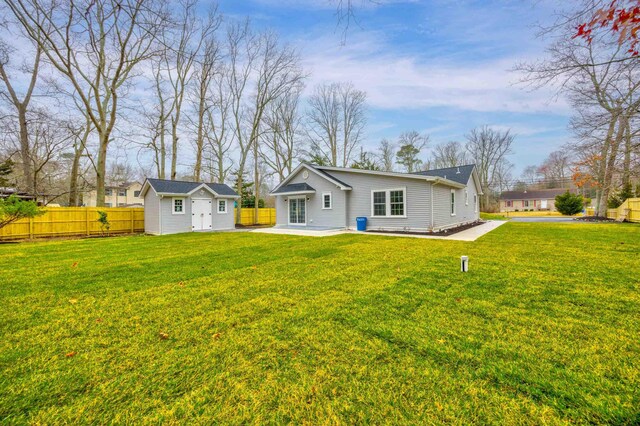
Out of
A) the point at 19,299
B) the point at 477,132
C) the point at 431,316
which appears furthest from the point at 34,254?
the point at 477,132

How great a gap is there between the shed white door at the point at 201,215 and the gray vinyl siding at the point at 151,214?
6.35ft

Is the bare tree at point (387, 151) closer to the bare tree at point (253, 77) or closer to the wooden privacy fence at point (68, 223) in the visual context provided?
the bare tree at point (253, 77)

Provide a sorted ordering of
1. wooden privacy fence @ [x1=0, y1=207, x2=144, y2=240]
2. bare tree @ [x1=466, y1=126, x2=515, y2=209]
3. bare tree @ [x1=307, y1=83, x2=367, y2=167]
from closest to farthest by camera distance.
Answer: wooden privacy fence @ [x1=0, y1=207, x2=144, y2=240] < bare tree @ [x1=307, y1=83, x2=367, y2=167] < bare tree @ [x1=466, y1=126, x2=515, y2=209]

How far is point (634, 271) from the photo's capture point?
5141 mm

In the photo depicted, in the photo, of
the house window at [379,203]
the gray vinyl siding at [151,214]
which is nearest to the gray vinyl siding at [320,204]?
the house window at [379,203]

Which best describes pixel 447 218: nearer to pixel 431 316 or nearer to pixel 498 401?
pixel 431 316

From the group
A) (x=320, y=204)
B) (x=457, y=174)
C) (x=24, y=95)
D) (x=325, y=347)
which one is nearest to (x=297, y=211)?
(x=320, y=204)

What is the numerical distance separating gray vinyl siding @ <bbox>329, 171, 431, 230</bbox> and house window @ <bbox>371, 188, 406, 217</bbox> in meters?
0.21

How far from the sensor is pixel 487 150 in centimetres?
3897

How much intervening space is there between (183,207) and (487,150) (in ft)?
135

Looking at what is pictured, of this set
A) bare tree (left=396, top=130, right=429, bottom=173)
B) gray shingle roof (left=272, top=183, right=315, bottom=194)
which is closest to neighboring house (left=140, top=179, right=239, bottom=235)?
gray shingle roof (left=272, top=183, right=315, bottom=194)

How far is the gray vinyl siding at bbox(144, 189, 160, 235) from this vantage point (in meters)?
16.0

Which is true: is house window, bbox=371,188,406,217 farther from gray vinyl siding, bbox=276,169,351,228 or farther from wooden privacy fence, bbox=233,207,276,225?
wooden privacy fence, bbox=233,207,276,225

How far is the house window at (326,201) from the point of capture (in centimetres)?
1540
